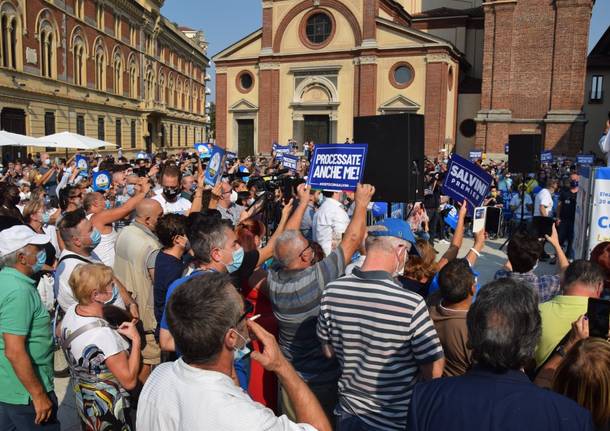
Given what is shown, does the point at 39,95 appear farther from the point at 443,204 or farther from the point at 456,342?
the point at 456,342

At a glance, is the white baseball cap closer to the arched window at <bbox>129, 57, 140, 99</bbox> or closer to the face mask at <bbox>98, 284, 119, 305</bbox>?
the face mask at <bbox>98, 284, 119, 305</bbox>

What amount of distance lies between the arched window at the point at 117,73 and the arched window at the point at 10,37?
43.3 ft

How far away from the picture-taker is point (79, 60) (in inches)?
1384

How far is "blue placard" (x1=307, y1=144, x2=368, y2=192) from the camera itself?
4.95 metres

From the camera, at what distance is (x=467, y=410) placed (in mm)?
1792

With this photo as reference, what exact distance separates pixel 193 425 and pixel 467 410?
3.23 ft

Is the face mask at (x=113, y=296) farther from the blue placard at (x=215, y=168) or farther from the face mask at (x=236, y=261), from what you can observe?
the blue placard at (x=215, y=168)

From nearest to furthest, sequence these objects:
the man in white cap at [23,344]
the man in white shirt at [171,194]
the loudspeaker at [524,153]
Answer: the man in white cap at [23,344] < the man in white shirt at [171,194] < the loudspeaker at [524,153]

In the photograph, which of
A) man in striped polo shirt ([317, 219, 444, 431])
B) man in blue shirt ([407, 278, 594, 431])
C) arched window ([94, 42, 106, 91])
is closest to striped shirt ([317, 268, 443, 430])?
man in striped polo shirt ([317, 219, 444, 431])

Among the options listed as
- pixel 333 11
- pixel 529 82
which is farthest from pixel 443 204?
pixel 333 11

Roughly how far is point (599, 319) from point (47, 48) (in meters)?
35.4

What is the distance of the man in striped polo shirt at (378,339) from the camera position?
8.71 feet

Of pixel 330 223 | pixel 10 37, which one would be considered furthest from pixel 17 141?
pixel 10 37

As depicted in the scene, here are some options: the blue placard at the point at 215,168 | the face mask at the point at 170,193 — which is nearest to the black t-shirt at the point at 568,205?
the blue placard at the point at 215,168
